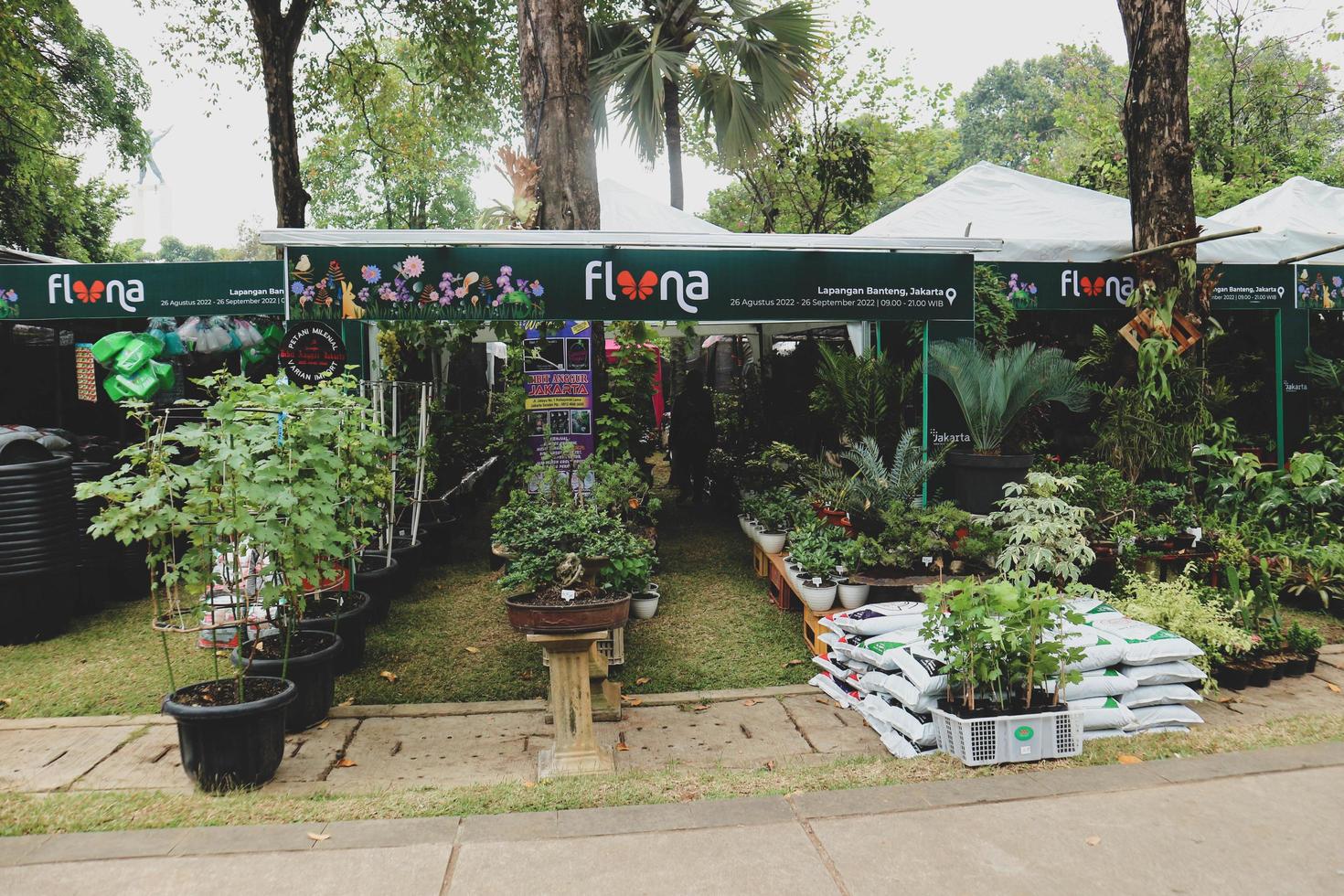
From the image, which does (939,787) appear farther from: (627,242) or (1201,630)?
(627,242)

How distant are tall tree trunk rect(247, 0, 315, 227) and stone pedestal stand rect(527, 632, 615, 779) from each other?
8.75m

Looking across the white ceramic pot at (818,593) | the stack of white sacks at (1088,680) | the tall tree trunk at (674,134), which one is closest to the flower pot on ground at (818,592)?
the white ceramic pot at (818,593)

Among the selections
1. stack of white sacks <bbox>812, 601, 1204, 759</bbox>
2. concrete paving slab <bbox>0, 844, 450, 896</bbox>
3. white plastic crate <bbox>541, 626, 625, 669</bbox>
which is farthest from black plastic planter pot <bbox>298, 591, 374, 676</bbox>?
stack of white sacks <bbox>812, 601, 1204, 759</bbox>

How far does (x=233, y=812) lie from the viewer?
3.59 metres

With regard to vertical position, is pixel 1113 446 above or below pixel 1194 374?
below

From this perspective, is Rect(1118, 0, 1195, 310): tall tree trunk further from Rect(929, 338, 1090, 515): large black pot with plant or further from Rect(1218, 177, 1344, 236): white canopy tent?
Rect(1218, 177, 1344, 236): white canopy tent

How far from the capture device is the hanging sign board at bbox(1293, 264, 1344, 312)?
881 centimetres

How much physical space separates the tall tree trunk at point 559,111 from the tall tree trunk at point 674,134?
597 cm

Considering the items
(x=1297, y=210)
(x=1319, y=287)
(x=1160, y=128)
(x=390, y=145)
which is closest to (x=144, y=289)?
(x=1160, y=128)

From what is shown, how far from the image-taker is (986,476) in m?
6.72

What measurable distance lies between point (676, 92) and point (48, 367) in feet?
30.6

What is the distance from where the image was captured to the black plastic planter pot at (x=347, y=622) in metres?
5.43

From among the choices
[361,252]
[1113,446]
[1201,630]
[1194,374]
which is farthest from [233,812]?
[1194,374]

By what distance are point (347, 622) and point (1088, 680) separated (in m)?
4.20
